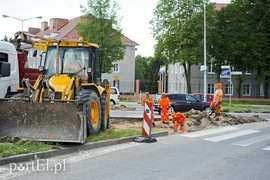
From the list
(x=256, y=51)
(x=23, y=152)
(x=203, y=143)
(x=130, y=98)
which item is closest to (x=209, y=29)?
(x=256, y=51)

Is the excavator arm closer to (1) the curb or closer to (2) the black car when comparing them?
(1) the curb

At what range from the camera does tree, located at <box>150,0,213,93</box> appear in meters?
48.0

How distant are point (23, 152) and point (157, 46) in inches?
1667

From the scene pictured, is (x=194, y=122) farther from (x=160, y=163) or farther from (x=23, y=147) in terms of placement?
(x=23, y=147)

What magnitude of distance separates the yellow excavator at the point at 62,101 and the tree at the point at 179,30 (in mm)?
35175

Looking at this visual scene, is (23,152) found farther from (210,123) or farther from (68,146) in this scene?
(210,123)

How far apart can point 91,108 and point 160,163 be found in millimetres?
3786

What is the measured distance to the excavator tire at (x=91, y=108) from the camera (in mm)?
11305

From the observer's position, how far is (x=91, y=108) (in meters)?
12.0

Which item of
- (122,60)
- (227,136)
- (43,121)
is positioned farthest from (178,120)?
(122,60)

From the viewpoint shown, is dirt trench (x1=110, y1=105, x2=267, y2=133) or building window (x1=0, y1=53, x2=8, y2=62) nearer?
building window (x1=0, y1=53, x2=8, y2=62)

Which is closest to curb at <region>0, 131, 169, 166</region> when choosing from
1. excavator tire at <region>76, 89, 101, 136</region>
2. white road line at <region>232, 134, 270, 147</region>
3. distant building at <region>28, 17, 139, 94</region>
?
excavator tire at <region>76, 89, 101, 136</region>

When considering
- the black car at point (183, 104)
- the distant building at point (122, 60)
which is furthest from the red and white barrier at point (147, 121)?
the distant building at point (122, 60)

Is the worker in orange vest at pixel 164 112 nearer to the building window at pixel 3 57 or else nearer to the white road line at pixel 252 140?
the white road line at pixel 252 140
